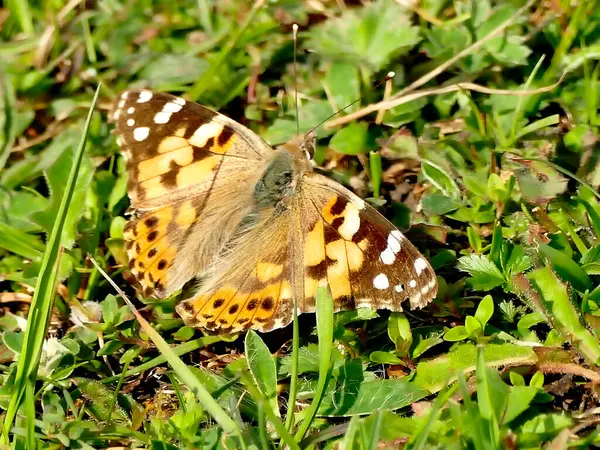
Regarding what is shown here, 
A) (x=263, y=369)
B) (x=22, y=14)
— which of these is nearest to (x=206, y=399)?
(x=263, y=369)

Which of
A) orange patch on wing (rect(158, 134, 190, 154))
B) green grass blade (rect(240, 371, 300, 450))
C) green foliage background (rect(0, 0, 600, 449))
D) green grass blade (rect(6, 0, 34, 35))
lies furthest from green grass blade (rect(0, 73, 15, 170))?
green grass blade (rect(240, 371, 300, 450))

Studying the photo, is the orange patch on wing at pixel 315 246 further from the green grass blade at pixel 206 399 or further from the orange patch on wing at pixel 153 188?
the orange patch on wing at pixel 153 188

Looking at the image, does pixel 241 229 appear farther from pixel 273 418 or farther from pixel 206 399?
pixel 273 418

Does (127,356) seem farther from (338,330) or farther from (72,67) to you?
(72,67)

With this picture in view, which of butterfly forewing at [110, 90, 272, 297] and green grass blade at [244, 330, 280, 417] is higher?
butterfly forewing at [110, 90, 272, 297]

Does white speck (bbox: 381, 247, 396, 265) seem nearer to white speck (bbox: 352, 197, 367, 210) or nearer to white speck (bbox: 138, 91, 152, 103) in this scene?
white speck (bbox: 352, 197, 367, 210)

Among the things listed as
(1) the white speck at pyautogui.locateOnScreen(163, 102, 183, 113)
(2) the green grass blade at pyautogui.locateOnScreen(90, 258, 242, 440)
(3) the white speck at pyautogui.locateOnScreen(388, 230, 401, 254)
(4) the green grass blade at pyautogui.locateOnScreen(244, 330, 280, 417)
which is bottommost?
(4) the green grass blade at pyautogui.locateOnScreen(244, 330, 280, 417)
